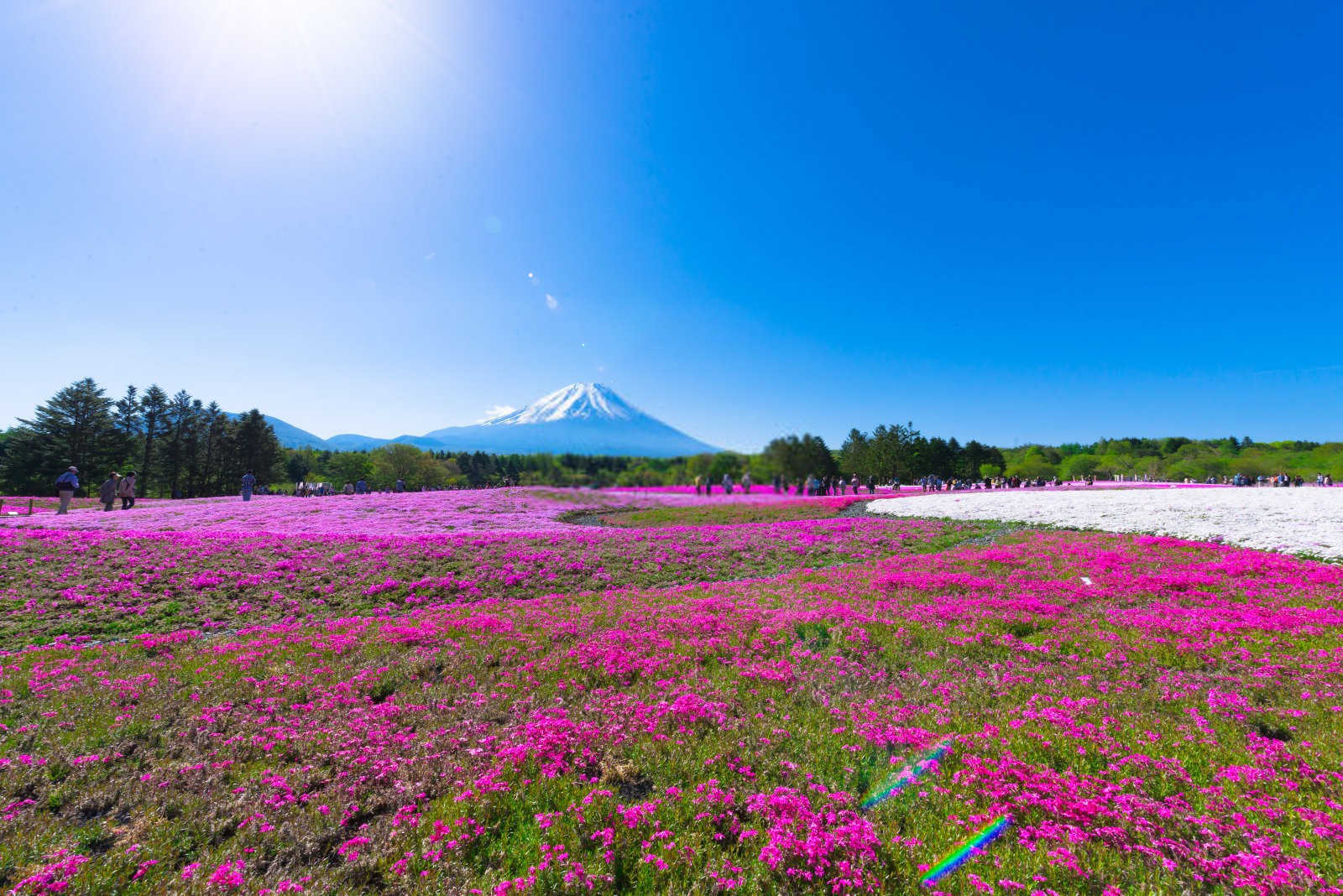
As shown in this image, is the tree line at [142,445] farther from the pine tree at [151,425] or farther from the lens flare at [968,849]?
the lens flare at [968,849]

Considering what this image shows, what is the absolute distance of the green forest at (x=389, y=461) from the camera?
50.7 m

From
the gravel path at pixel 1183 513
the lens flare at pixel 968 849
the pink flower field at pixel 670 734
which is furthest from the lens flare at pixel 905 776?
the gravel path at pixel 1183 513

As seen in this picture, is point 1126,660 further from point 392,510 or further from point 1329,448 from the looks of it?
point 1329,448

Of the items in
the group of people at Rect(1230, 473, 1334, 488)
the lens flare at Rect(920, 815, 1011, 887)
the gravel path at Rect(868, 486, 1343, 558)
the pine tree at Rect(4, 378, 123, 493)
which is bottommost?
the lens flare at Rect(920, 815, 1011, 887)

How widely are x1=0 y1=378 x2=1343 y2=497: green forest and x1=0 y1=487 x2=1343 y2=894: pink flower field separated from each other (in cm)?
3373

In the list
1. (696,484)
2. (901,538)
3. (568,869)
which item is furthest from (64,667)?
(696,484)

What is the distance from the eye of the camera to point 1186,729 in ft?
21.8

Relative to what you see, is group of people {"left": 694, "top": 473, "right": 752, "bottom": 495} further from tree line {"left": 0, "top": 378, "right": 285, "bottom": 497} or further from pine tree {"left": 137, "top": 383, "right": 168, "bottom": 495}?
pine tree {"left": 137, "top": 383, "right": 168, "bottom": 495}

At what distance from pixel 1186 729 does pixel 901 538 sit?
19.4 m

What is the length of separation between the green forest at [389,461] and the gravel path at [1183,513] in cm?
1587

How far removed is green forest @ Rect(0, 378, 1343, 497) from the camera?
5069cm

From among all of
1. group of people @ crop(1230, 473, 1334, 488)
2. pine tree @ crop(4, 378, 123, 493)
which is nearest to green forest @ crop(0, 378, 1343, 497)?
pine tree @ crop(4, 378, 123, 493)

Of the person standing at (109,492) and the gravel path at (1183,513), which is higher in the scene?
the person standing at (109,492)

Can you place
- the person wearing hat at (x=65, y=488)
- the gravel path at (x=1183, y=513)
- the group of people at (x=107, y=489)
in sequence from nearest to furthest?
the gravel path at (x=1183, y=513) < the person wearing hat at (x=65, y=488) < the group of people at (x=107, y=489)
